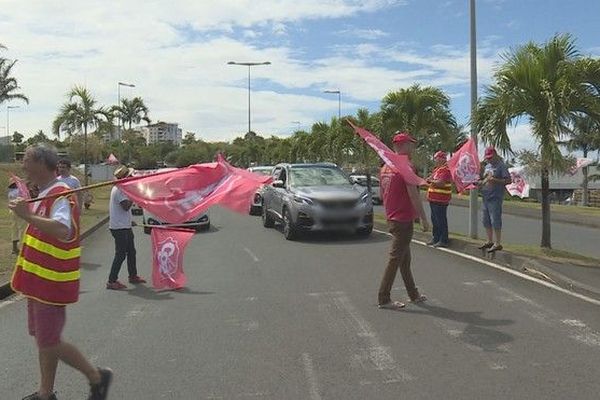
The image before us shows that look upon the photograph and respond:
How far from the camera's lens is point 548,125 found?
1155cm

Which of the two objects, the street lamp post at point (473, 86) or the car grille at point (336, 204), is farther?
the car grille at point (336, 204)

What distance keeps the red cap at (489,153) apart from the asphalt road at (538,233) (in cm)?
307

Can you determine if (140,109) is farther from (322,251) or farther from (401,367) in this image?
(401,367)

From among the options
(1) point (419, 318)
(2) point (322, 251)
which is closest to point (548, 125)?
(2) point (322, 251)

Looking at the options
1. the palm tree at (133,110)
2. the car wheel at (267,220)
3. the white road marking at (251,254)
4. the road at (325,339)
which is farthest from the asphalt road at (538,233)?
the palm tree at (133,110)

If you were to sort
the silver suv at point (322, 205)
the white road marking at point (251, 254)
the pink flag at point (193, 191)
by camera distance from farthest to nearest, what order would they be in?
the silver suv at point (322, 205), the white road marking at point (251, 254), the pink flag at point (193, 191)

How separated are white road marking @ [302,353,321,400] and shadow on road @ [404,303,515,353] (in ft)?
5.10

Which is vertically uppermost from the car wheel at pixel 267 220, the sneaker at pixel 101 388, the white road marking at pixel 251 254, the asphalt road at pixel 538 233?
the car wheel at pixel 267 220

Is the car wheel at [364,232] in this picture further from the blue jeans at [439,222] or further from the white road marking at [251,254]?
the white road marking at [251,254]

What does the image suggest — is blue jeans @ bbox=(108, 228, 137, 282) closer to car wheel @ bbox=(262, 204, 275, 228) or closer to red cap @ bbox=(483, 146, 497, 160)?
→ red cap @ bbox=(483, 146, 497, 160)

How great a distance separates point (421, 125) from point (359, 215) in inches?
294

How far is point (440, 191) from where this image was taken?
43.0 ft

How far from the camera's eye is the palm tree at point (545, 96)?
446 inches

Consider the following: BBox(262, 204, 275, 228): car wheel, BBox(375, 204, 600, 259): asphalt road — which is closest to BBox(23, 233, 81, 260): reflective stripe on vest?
BBox(375, 204, 600, 259): asphalt road
